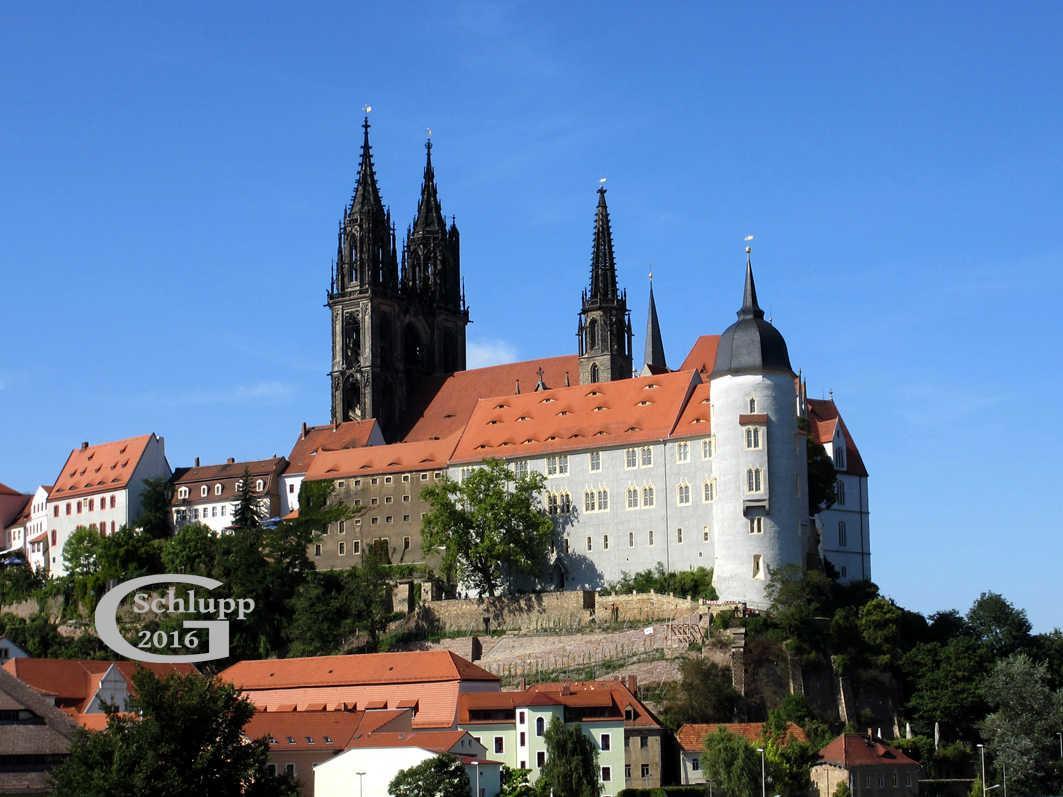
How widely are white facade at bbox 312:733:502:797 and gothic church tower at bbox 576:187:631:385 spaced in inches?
1942

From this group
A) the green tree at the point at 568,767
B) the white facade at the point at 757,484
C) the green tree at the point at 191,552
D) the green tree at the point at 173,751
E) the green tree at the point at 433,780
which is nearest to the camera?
the green tree at the point at 173,751

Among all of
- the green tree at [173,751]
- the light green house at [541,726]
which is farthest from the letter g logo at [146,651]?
the green tree at [173,751]

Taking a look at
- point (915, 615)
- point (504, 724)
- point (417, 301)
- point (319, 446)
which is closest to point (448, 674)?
point (504, 724)

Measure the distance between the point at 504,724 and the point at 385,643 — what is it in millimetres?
21410

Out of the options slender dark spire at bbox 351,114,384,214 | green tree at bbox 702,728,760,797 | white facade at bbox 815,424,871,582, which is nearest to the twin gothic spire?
slender dark spire at bbox 351,114,384,214

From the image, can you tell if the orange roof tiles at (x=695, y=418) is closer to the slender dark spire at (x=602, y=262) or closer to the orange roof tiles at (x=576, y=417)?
the orange roof tiles at (x=576, y=417)

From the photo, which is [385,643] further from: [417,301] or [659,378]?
[417,301]

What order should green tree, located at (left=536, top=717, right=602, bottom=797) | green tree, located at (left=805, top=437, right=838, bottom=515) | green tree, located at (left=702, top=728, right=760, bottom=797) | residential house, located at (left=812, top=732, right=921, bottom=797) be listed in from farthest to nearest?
green tree, located at (left=805, top=437, right=838, bottom=515) → residential house, located at (left=812, top=732, right=921, bottom=797) → green tree, located at (left=702, top=728, right=760, bottom=797) → green tree, located at (left=536, top=717, right=602, bottom=797)

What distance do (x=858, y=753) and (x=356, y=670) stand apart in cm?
2572

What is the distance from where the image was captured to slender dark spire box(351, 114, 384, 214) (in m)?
154

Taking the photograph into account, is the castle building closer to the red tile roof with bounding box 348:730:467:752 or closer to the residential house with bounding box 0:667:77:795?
the red tile roof with bounding box 348:730:467:752

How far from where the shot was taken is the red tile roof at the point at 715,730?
99.9 meters

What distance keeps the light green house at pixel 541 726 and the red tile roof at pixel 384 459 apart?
32.8 meters

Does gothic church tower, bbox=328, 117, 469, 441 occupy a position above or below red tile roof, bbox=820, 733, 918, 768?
above
